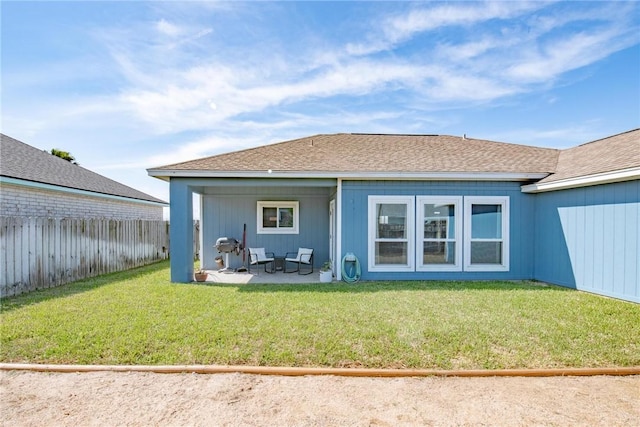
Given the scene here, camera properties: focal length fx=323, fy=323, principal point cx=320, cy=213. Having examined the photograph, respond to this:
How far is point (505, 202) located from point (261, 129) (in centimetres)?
970

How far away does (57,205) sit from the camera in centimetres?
973

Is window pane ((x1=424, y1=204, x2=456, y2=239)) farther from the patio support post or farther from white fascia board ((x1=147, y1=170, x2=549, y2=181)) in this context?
the patio support post

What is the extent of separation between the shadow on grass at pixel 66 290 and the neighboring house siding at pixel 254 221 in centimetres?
215

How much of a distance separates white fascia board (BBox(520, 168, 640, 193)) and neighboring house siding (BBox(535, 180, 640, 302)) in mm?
165

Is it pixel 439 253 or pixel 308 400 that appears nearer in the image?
pixel 308 400

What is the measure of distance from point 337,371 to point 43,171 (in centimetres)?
1102

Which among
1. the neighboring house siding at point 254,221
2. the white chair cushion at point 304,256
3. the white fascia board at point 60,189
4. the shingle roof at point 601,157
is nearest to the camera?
the shingle roof at point 601,157

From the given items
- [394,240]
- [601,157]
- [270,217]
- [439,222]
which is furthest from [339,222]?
[601,157]

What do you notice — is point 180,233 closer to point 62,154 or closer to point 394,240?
point 394,240

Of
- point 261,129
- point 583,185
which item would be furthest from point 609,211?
point 261,129

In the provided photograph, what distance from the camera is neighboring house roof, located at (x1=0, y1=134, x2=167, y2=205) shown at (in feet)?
27.9

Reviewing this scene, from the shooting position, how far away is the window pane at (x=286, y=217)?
10.7 m

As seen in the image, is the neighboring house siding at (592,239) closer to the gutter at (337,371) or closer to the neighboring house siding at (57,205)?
the gutter at (337,371)

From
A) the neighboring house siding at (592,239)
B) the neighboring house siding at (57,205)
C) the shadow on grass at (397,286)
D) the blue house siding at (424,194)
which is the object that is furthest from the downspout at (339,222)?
the neighboring house siding at (57,205)
